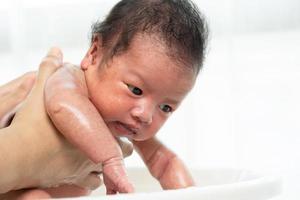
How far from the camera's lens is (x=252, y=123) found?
156cm

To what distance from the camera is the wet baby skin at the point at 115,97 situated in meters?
0.68

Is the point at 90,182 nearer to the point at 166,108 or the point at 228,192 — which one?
the point at 166,108

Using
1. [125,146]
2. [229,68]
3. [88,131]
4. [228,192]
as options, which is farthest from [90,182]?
[229,68]

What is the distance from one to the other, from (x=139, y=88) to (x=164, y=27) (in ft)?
0.29

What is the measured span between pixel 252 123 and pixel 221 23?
28cm

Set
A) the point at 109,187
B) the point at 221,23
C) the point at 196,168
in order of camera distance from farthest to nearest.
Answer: the point at 221,23
the point at 196,168
the point at 109,187

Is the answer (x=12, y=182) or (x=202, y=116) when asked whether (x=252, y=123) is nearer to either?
(x=202, y=116)

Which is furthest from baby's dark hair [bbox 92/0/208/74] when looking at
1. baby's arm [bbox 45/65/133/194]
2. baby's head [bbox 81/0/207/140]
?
baby's arm [bbox 45/65/133/194]

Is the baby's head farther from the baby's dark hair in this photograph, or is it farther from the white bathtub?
the white bathtub

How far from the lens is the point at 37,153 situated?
2.27 feet

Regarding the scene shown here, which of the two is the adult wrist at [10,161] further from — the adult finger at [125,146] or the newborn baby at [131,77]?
the adult finger at [125,146]

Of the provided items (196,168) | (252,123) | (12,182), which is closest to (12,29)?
(252,123)

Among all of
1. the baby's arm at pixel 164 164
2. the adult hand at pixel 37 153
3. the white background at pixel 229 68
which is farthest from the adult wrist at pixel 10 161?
the white background at pixel 229 68

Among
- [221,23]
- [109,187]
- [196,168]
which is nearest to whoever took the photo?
[109,187]
